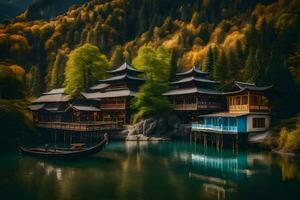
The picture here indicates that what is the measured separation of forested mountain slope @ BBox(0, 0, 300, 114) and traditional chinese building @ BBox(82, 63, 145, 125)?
14266 mm

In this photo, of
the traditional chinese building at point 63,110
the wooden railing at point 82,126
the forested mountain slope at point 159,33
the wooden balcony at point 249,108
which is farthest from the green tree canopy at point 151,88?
the wooden balcony at point 249,108

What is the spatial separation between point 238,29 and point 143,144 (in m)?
77.2

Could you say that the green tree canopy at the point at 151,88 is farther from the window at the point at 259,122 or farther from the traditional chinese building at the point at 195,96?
the window at the point at 259,122

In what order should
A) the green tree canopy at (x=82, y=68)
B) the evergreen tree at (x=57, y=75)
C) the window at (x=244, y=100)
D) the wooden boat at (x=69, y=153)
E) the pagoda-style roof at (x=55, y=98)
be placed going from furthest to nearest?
the evergreen tree at (x=57, y=75), the green tree canopy at (x=82, y=68), the pagoda-style roof at (x=55, y=98), the window at (x=244, y=100), the wooden boat at (x=69, y=153)

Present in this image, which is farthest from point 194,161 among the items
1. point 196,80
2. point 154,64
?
point 154,64

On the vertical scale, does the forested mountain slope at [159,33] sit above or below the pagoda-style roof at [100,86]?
above

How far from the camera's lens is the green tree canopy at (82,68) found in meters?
80.0

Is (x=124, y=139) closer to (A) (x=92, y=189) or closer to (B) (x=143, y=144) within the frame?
(B) (x=143, y=144)

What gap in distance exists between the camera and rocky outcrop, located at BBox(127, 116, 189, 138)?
63.0 meters

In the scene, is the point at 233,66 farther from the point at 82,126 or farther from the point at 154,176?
the point at 154,176

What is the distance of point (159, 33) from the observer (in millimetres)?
A: 134875

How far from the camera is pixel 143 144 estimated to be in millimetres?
56781

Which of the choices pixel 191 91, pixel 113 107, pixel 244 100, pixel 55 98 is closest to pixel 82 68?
pixel 55 98

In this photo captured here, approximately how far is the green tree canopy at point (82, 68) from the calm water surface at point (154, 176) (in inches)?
1397
